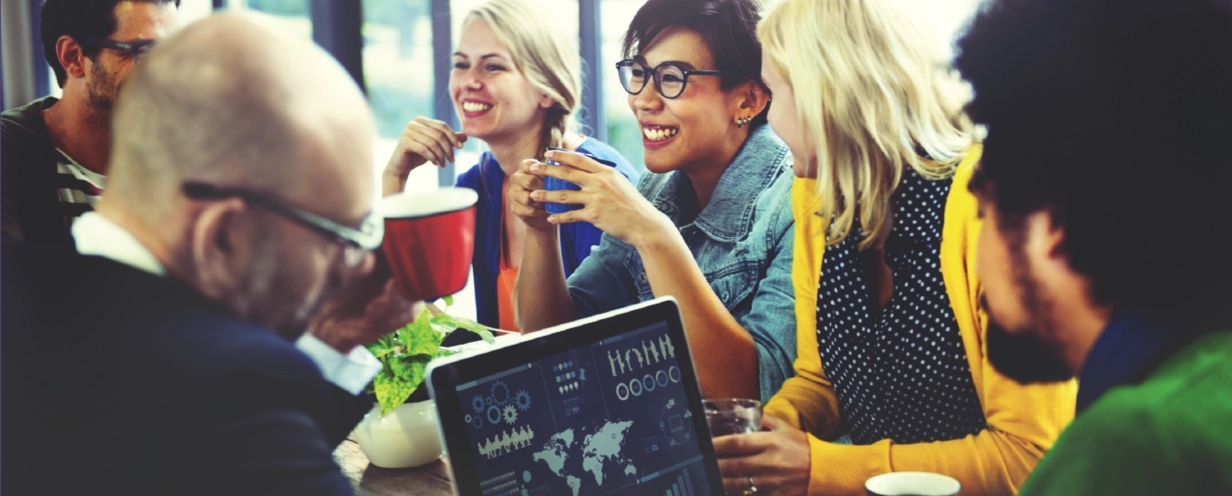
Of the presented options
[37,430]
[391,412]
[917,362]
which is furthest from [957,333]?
[37,430]

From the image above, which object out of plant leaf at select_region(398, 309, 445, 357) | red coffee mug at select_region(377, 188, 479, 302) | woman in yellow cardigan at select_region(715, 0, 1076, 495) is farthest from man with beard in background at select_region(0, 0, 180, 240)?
woman in yellow cardigan at select_region(715, 0, 1076, 495)

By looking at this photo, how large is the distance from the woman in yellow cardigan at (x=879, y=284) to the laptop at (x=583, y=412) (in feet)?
0.28

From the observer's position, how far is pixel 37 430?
0.86 meters

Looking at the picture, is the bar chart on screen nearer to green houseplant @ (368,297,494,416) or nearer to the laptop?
the laptop

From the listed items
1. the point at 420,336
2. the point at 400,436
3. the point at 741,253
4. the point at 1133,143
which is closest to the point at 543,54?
the point at 741,253

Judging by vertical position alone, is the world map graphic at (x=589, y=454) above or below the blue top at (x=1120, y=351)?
below

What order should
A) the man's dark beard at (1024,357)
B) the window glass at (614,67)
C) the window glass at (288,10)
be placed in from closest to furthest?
the window glass at (288,10) → the man's dark beard at (1024,357) → the window glass at (614,67)

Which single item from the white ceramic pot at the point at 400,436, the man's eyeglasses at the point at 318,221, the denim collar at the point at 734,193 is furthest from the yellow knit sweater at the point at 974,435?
the man's eyeglasses at the point at 318,221

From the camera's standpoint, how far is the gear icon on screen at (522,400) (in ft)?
3.24

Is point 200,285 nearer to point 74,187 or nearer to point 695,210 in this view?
point 74,187

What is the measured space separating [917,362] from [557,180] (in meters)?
0.60

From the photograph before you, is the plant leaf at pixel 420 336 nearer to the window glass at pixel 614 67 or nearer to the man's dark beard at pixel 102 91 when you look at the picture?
the man's dark beard at pixel 102 91

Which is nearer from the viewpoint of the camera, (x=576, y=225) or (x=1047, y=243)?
(x=1047, y=243)

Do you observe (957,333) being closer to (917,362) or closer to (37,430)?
A: (917,362)
